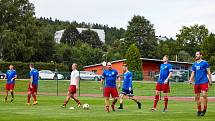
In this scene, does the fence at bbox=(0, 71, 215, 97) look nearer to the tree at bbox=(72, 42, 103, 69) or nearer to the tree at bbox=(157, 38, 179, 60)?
the tree at bbox=(72, 42, 103, 69)

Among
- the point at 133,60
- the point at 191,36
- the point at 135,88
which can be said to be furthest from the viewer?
the point at 191,36

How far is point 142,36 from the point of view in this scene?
11875 cm

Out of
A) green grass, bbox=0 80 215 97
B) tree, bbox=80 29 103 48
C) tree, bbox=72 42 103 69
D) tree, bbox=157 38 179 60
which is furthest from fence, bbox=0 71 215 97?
tree, bbox=80 29 103 48

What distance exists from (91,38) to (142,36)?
30.2m

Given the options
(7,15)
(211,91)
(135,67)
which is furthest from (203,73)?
(7,15)

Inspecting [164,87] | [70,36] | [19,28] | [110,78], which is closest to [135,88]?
[110,78]

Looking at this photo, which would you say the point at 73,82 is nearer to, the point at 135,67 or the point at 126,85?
the point at 126,85

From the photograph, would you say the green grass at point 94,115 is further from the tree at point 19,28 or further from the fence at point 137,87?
the tree at point 19,28

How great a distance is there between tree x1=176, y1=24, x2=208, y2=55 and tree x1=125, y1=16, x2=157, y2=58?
380 inches

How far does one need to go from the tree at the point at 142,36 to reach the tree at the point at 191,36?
9.65m

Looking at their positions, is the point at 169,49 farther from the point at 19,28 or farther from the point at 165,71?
the point at 165,71

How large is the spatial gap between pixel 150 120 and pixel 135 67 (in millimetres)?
61876

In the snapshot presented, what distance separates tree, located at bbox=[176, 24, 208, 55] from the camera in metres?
126

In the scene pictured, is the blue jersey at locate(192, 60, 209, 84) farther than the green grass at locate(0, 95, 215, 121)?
Yes
